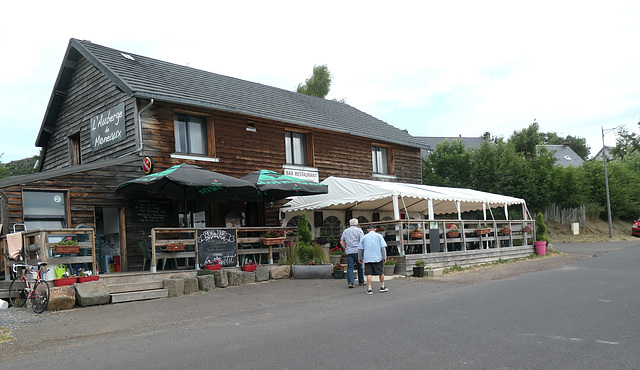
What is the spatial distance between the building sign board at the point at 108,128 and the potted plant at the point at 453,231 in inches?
418

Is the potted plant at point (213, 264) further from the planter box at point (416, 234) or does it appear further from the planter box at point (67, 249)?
the planter box at point (416, 234)

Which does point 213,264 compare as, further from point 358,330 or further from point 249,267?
point 358,330

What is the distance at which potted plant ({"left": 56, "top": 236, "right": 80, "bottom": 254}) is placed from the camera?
10367 millimetres

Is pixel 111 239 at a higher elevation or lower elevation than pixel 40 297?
higher

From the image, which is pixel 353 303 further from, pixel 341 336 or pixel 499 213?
pixel 499 213

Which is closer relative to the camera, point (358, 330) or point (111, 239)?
point (358, 330)

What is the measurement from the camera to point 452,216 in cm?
3059

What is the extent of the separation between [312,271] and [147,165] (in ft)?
17.6

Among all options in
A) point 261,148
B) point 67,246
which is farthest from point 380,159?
point 67,246

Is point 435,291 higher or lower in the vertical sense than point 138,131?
lower

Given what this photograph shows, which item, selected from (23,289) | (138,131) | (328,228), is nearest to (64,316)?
(23,289)

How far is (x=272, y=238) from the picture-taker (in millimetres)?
14312

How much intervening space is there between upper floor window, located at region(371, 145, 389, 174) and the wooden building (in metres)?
0.73

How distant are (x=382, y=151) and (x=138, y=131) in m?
11.5
